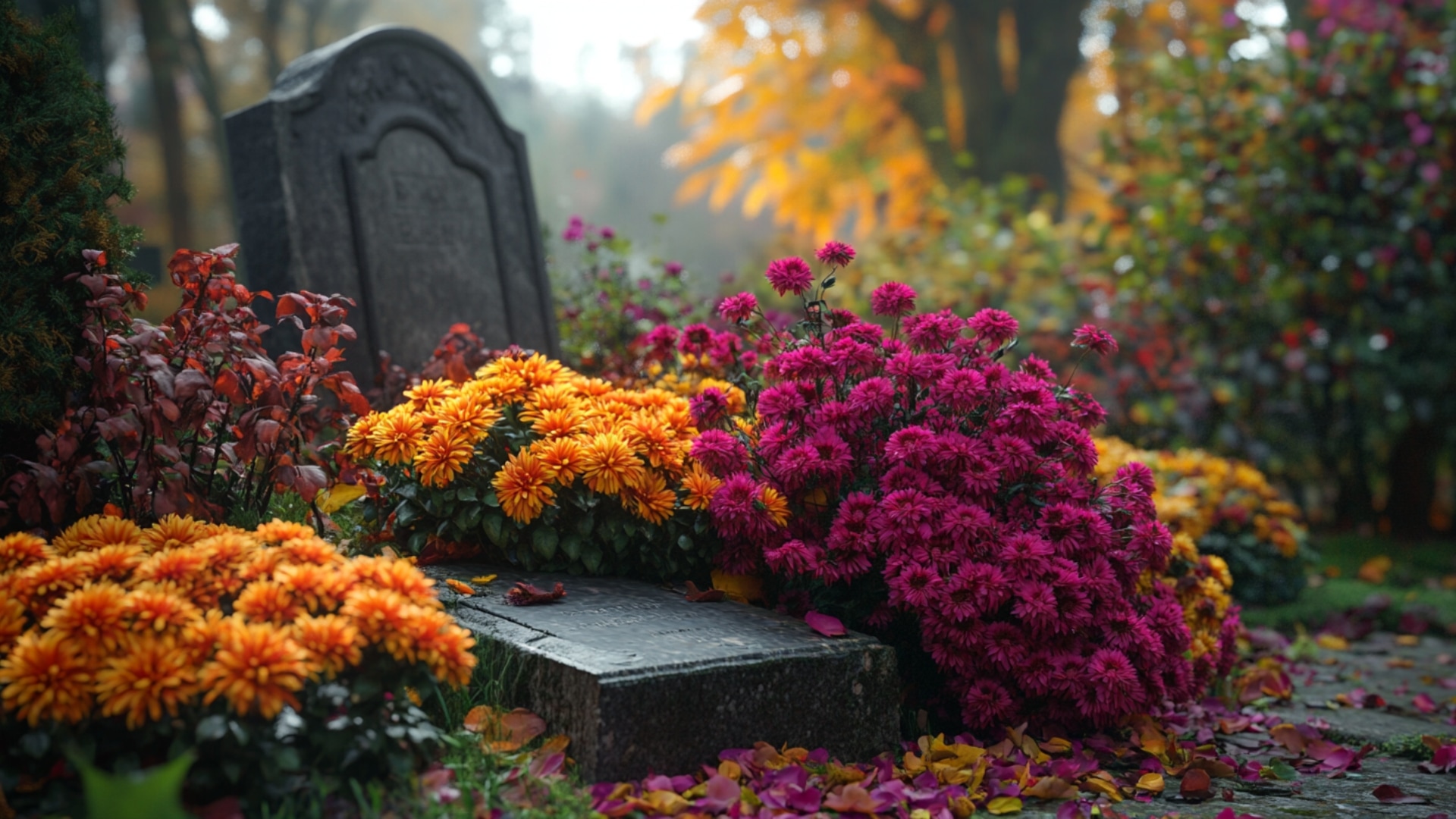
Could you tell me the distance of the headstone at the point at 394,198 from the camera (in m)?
4.46

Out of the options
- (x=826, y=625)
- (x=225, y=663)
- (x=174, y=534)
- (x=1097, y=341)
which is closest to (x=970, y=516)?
(x=826, y=625)

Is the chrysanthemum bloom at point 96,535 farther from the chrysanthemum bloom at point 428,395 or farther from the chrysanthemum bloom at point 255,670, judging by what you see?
the chrysanthemum bloom at point 428,395

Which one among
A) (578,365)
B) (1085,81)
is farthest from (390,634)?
(1085,81)

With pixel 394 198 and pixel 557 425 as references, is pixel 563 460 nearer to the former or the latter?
pixel 557 425

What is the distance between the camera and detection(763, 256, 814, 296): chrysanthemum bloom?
9.59 ft

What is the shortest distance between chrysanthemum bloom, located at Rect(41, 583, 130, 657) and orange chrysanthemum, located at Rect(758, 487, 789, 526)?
1.53 metres

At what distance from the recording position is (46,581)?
193cm

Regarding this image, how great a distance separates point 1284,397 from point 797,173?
23.1ft

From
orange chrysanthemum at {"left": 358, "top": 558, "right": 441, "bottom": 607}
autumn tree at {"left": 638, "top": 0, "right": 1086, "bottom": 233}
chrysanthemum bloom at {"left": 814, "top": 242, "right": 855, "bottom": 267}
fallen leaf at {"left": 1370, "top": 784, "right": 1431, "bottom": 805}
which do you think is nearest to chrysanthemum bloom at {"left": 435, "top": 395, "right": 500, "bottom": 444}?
orange chrysanthemum at {"left": 358, "top": 558, "right": 441, "bottom": 607}

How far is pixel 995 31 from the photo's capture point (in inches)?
429

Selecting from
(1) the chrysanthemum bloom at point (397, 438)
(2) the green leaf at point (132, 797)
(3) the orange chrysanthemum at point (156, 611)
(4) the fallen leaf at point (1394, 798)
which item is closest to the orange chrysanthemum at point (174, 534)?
(3) the orange chrysanthemum at point (156, 611)

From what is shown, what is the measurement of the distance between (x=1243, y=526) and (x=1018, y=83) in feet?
22.6

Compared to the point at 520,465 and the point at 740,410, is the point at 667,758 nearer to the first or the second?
the point at 520,465

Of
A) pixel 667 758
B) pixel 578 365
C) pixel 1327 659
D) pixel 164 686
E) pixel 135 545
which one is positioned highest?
pixel 578 365
